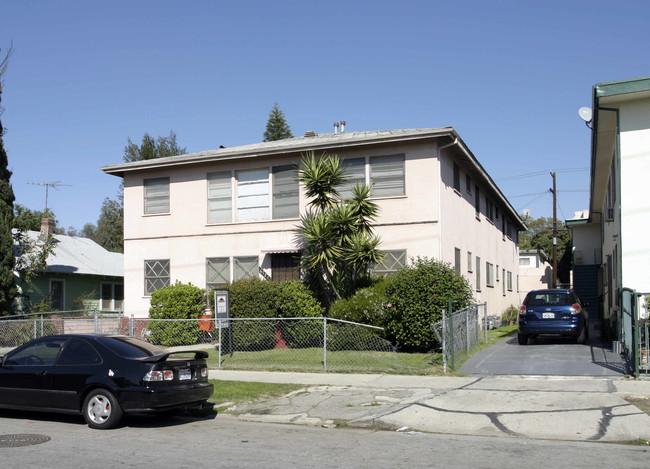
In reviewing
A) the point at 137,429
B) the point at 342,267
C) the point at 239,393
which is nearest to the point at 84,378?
the point at 137,429

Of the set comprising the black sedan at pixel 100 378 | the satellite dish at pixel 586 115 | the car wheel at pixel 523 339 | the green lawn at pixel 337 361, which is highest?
the satellite dish at pixel 586 115

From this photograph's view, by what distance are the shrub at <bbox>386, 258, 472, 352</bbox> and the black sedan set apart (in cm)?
660

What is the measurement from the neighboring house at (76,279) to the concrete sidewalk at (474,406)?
18995 millimetres

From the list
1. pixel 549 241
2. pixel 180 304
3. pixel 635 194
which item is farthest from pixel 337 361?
pixel 549 241

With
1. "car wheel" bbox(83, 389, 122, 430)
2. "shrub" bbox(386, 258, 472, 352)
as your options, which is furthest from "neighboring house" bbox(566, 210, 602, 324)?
"car wheel" bbox(83, 389, 122, 430)

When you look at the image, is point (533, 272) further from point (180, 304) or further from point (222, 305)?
point (222, 305)

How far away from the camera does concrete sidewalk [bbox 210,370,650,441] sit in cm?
835

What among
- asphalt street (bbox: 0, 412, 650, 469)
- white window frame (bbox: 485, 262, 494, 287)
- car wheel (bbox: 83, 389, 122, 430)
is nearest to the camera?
asphalt street (bbox: 0, 412, 650, 469)

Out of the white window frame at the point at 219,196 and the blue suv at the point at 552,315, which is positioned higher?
the white window frame at the point at 219,196

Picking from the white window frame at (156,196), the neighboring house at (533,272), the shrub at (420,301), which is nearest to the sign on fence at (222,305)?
the shrub at (420,301)

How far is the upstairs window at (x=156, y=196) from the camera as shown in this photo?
73.1 ft

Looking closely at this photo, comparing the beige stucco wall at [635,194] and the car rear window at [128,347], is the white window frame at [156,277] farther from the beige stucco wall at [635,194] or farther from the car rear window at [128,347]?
the beige stucco wall at [635,194]

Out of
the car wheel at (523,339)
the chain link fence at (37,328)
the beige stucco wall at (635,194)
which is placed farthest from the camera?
the chain link fence at (37,328)

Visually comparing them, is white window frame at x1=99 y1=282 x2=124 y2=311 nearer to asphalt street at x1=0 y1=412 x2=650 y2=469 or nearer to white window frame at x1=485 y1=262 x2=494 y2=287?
white window frame at x1=485 y1=262 x2=494 y2=287
